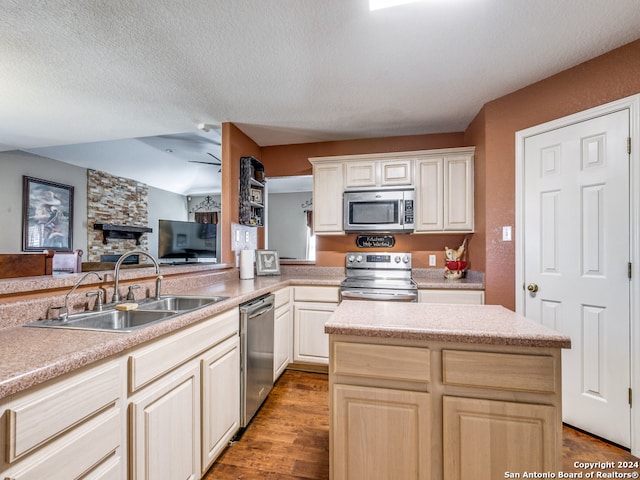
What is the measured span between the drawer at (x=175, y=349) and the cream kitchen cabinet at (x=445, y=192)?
7.01ft

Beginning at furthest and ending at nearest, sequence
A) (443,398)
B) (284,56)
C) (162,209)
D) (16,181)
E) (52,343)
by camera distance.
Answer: (162,209) < (16,181) < (284,56) < (443,398) < (52,343)

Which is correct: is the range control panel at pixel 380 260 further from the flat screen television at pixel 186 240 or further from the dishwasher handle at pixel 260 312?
the flat screen television at pixel 186 240

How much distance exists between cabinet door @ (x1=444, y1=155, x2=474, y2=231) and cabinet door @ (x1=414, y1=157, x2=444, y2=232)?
49 millimetres

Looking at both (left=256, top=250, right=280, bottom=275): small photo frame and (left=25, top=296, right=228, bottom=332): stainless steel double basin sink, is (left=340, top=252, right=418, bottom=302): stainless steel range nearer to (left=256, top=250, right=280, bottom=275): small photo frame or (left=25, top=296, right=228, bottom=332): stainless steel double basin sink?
(left=256, top=250, right=280, bottom=275): small photo frame

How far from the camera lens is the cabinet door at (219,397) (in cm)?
145

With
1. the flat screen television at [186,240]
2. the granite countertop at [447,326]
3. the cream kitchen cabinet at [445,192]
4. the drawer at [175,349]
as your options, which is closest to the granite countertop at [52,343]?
the drawer at [175,349]

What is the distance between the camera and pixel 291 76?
2102 mm

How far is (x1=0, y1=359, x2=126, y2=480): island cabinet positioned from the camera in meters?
0.70

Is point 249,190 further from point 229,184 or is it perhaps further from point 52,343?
point 52,343

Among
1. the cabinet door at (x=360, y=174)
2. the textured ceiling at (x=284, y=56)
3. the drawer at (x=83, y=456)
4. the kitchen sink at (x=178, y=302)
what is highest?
the textured ceiling at (x=284, y=56)

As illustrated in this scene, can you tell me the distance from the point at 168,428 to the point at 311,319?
1680mm

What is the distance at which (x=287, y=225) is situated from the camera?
164 inches

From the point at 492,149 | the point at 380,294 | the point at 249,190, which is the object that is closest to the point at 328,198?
the point at 249,190

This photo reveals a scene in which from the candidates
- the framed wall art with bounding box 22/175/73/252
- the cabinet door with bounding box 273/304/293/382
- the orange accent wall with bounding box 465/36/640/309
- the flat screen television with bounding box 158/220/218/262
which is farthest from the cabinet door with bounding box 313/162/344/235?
the framed wall art with bounding box 22/175/73/252
